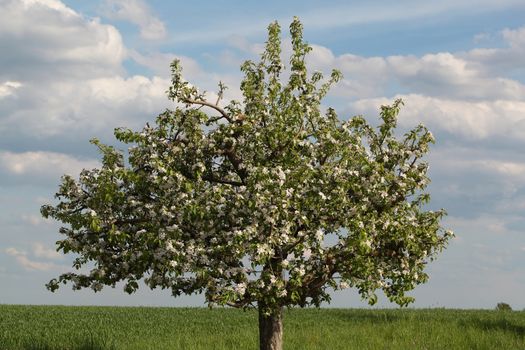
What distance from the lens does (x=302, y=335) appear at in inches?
1506

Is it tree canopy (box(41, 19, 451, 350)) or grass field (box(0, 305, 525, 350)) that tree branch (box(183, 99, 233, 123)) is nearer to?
tree canopy (box(41, 19, 451, 350))

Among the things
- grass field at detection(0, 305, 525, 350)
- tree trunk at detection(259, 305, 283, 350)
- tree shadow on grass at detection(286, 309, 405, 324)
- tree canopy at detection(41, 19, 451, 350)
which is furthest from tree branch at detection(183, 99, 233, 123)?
tree shadow on grass at detection(286, 309, 405, 324)

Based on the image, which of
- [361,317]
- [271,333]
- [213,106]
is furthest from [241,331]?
[213,106]

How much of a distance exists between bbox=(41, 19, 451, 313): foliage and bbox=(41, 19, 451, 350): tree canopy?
5 centimetres

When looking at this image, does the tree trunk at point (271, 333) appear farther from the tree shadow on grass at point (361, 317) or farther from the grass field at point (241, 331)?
the tree shadow on grass at point (361, 317)

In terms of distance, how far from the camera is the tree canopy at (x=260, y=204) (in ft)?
68.9

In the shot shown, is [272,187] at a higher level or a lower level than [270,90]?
lower

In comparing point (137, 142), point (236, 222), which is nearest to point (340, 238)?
point (236, 222)

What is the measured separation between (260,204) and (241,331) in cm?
2083

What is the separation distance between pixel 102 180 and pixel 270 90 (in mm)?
6374

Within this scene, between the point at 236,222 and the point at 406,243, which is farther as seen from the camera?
the point at 406,243

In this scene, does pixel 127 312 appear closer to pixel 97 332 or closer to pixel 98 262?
pixel 97 332

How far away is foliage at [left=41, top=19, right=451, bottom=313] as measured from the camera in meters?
21.0

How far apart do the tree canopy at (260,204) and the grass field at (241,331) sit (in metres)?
11.9
